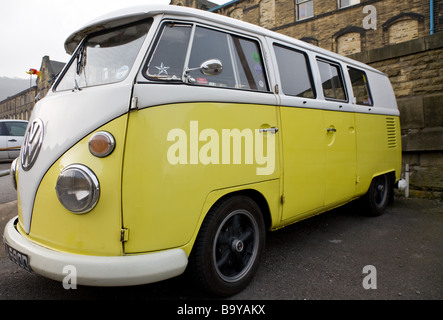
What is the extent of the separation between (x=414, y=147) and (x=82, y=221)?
20.6 feet

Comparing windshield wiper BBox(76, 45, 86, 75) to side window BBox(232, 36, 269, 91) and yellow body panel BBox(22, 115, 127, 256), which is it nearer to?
yellow body panel BBox(22, 115, 127, 256)

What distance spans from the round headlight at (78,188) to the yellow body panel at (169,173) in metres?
0.20

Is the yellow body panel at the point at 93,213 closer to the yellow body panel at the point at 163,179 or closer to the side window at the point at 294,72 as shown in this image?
the yellow body panel at the point at 163,179

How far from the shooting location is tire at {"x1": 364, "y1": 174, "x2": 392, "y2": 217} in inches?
190

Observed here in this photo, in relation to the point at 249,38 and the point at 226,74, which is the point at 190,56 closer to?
the point at 226,74

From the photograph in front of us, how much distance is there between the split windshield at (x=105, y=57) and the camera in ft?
7.79

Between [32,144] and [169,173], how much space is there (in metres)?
1.12

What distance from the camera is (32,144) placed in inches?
94.1

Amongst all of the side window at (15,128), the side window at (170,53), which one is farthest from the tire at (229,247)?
the side window at (15,128)

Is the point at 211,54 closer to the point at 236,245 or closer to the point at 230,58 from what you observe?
the point at 230,58

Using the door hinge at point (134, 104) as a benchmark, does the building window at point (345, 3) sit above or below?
above

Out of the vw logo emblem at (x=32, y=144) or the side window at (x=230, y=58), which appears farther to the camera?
the side window at (x=230, y=58)

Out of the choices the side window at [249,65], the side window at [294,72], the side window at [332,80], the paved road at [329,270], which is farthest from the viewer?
the side window at [332,80]

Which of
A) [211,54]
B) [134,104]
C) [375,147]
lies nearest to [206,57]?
[211,54]
